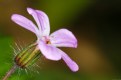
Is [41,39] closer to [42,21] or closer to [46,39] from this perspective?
[46,39]

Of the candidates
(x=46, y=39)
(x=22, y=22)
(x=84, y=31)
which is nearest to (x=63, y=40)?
(x=46, y=39)

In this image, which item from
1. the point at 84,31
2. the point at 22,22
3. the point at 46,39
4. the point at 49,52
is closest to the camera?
the point at 49,52

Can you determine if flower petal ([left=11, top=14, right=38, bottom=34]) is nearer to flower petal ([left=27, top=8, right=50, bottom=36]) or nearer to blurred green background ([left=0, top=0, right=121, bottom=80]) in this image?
flower petal ([left=27, top=8, right=50, bottom=36])

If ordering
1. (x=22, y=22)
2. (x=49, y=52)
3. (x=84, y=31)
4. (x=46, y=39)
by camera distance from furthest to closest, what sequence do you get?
(x=84, y=31) < (x=46, y=39) < (x=22, y=22) < (x=49, y=52)

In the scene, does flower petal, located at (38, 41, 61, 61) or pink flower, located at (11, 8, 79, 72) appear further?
pink flower, located at (11, 8, 79, 72)

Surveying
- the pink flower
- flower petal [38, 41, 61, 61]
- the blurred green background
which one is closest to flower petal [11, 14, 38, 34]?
the pink flower

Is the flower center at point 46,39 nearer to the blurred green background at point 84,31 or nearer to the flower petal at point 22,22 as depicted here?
the flower petal at point 22,22
